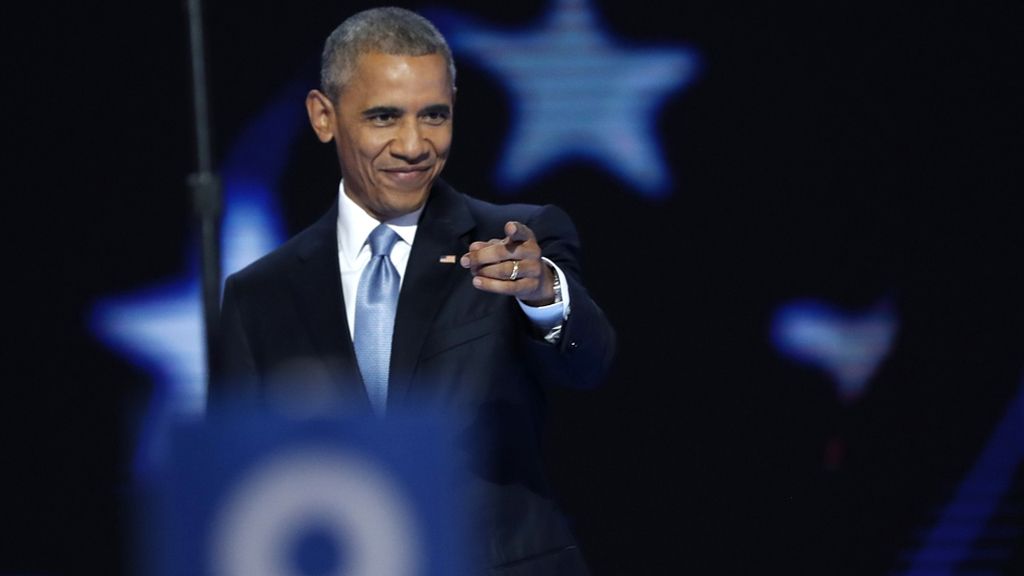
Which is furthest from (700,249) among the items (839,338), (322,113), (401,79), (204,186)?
(204,186)

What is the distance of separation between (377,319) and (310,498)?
3.21ft

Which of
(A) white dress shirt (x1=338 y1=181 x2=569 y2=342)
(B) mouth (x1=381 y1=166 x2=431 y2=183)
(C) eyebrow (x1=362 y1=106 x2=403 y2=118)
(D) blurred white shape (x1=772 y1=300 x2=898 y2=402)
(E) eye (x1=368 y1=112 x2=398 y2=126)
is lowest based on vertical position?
(D) blurred white shape (x1=772 y1=300 x2=898 y2=402)

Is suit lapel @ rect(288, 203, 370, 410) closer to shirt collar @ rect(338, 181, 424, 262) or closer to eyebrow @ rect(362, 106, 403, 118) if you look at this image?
shirt collar @ rect(338, 181, 424, 262)

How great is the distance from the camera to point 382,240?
5.74 feet

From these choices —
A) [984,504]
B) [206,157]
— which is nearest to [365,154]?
[206,157]

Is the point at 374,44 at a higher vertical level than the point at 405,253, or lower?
higher

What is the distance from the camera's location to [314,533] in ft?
2.39

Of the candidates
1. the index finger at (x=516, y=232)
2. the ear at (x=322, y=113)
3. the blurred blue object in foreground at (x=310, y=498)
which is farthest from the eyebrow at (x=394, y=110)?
the blurred blue object in foreground at (x=310, y=498)

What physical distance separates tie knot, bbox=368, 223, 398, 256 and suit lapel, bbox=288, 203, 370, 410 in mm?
53

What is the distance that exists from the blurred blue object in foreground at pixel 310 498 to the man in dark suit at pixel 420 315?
86cm

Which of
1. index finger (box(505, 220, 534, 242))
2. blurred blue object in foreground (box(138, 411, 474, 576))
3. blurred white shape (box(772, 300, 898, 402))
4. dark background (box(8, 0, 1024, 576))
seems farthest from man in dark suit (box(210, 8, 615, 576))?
blurred white shape (box(772, 300, 898, 402))

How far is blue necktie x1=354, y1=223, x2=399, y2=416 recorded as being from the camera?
1.68m

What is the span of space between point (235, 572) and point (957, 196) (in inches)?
101

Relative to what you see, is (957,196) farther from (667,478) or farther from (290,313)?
(290,313)
